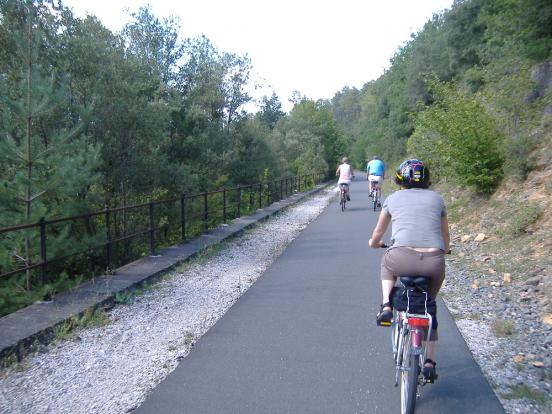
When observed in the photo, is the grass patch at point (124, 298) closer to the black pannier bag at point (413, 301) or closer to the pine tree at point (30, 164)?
the pine tree at point (30, 164)

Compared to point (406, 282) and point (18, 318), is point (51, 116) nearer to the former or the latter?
point (18, 318)

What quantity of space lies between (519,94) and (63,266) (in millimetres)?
12404

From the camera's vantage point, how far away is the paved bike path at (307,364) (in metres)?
3.87

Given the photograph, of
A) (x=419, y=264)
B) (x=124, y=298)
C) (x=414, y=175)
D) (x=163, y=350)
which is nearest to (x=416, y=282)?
(x=419, y=264)

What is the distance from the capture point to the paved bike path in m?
3.87

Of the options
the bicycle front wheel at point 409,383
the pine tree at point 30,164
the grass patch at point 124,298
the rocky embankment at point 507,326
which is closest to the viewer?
the bicycle front wheel at point 409,383

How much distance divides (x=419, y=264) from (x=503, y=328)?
7.88 feet

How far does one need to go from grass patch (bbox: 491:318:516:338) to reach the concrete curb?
4743 millimetres

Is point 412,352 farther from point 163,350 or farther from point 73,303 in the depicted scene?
point 73,303

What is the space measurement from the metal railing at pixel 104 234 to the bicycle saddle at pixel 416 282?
14.6ft

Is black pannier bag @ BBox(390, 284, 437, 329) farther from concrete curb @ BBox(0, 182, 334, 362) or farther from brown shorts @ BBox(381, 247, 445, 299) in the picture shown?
concrete curb @ BBox(0, 182, 334, 362)

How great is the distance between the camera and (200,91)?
962 inches

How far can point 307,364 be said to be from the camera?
181 inches

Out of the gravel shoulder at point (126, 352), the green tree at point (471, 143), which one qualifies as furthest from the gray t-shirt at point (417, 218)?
the green tree at point (471, 143)
